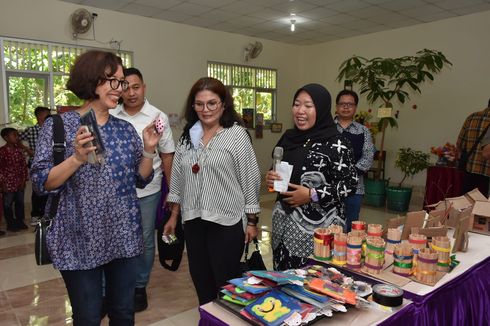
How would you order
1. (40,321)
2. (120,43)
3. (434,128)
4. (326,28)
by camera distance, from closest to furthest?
(40,321) < (120,43) < (434,128) < (326,28)

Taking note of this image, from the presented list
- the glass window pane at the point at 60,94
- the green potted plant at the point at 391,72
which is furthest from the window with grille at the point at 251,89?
the green potted plant at the point at 391,72

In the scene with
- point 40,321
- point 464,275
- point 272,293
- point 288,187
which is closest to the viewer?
point 272,293

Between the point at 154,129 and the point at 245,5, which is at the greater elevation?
the point at 245,5

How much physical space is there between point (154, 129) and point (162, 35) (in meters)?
5.21

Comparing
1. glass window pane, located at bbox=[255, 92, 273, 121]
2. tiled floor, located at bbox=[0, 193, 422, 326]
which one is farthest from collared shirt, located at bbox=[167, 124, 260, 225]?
glass window pane, located at bbox=[255, 92, 273, 121]

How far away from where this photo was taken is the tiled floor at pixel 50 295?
2314mm

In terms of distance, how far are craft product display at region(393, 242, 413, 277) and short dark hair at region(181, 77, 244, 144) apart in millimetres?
915

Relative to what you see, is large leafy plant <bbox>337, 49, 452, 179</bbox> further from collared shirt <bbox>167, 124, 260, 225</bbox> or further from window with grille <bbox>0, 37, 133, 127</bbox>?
window with grille <bbox>0, 37, 133, 127</bbox>

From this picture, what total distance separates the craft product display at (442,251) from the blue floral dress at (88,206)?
114 cm

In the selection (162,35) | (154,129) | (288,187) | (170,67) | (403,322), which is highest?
(162,35)

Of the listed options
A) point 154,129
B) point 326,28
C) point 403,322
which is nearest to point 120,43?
point 326,28

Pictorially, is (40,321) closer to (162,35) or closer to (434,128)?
(162,35)

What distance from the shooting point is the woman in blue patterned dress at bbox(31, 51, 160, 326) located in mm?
1229

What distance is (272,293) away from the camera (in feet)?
3.72
